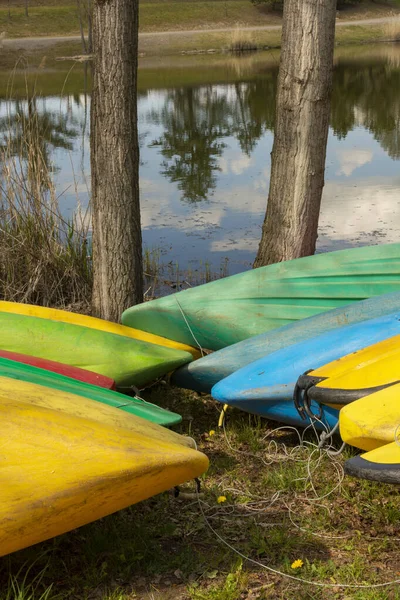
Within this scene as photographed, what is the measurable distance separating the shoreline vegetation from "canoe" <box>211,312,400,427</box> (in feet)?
71.9

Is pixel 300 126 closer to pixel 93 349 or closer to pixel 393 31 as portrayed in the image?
pixel 93 349

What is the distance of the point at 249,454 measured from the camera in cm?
341

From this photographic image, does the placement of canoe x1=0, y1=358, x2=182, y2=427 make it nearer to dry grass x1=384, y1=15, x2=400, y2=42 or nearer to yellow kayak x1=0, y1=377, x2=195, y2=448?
yellow kayak x1=0, y1=377, x2=195, y2=448

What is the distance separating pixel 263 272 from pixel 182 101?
37.9 ft

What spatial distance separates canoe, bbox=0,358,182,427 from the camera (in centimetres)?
328

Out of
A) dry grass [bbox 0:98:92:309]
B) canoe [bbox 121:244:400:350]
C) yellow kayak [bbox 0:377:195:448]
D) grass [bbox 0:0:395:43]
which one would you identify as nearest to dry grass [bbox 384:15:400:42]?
grass [bbox 0:0:395:43]

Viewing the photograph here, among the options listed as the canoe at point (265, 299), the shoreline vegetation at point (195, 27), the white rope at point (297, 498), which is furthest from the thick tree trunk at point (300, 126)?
the shoreline vegetation at point (195, 27)

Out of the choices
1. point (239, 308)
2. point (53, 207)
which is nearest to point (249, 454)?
point (239, 308)

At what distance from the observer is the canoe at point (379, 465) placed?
2492 mm

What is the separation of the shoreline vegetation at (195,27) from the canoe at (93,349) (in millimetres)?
21211

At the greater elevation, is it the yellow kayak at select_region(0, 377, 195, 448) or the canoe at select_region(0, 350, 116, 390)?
the yellow kayak at select_region(0, 377, 195, 448)

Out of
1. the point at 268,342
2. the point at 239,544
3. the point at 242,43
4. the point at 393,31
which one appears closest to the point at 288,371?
the point at 268,342

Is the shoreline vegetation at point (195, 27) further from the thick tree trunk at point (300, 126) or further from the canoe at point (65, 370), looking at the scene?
the canoe at point (65, 370)

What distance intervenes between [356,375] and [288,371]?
0.43m
